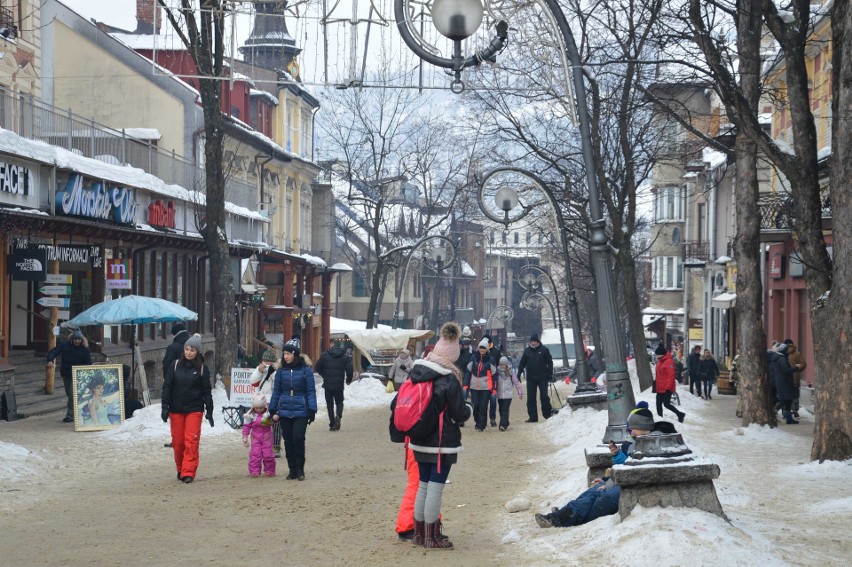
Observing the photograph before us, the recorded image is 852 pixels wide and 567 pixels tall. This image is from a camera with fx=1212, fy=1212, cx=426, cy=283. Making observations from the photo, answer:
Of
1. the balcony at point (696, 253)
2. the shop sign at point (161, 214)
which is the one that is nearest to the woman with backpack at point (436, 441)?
the shop sign at point (161, 214)

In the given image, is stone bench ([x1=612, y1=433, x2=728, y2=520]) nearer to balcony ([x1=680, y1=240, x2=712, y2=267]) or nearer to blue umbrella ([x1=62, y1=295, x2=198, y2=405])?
blue umbrella ([x1=62, y1=295, x2=198, y2=405])

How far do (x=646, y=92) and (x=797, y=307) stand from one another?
17416mm

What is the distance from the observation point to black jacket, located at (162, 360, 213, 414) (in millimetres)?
13336

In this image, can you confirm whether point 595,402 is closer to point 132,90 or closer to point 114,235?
point 114,235

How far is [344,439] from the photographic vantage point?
19.9 m

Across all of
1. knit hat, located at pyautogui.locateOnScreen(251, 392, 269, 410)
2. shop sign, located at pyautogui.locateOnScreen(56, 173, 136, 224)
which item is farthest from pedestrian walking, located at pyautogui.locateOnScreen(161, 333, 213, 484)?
shop sign, located at pyautogui.locateOnScreen(56, 173, 136, 224)

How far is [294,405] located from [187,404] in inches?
46.1

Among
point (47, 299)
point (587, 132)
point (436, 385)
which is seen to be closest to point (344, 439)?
point (47, 299)

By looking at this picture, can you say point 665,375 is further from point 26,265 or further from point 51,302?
point 26,265

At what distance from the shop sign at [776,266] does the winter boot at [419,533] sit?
26.5 metres

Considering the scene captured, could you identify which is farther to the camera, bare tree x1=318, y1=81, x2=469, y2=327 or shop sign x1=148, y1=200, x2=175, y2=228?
bare tree x1=318, y1=81, x2=469, y2=327

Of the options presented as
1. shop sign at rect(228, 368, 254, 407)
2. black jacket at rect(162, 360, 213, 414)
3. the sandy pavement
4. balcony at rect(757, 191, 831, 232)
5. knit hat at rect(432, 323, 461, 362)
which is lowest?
the sandy pavement

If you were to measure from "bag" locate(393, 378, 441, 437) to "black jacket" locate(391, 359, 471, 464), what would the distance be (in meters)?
0.04

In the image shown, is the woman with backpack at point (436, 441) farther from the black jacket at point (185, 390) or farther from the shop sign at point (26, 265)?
the shop sign at point (26, 265)
